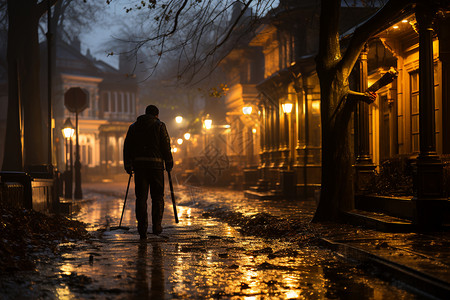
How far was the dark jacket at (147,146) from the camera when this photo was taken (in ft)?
34.7

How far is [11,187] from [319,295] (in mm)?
7702

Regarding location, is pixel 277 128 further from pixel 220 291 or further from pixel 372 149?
pixel 220 291

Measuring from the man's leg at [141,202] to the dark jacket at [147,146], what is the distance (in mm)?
184

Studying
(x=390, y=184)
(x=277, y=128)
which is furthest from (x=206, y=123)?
(x=390, y=184)

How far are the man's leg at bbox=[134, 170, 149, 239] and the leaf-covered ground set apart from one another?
3.50ft

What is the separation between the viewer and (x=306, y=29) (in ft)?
92.2

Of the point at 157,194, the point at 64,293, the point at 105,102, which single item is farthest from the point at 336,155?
the point at 105,102

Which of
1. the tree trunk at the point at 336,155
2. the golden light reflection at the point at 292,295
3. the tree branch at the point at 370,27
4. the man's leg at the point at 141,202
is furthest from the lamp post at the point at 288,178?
the golden light reflection at the point at 292,295

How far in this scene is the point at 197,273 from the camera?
23.0 feet

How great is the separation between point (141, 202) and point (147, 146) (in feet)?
3.05

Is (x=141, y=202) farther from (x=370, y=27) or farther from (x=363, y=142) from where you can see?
(x=363, y=142)

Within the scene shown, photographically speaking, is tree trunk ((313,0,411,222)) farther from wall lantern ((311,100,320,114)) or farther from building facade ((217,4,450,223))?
wall lantern ((311,100,320,114))

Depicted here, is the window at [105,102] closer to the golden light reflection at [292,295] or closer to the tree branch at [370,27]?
the tree branch at [370,27]

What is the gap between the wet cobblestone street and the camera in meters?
5.85
